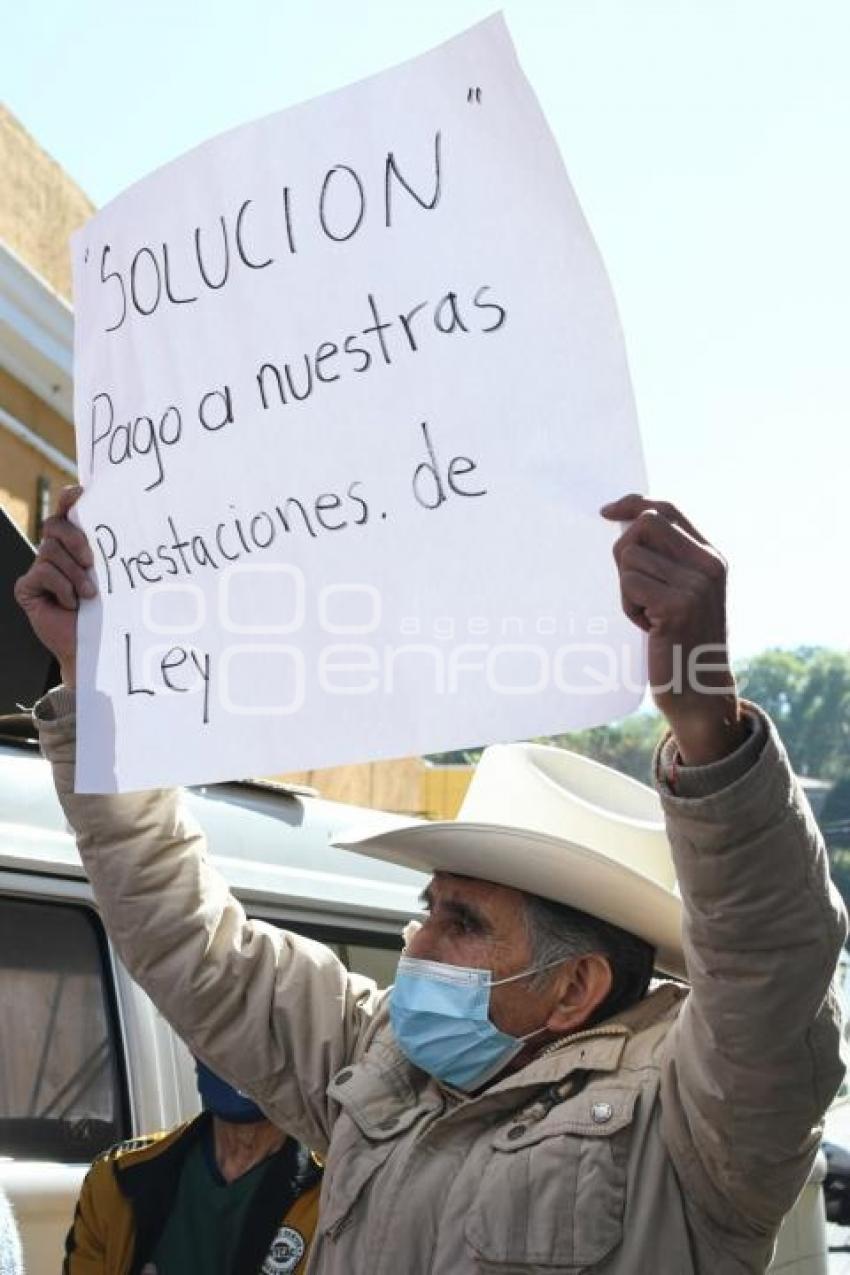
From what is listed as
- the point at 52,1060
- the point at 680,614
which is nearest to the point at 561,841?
the point at 680,614

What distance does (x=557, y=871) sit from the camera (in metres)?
2.57

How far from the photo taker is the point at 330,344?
A: 2168mm

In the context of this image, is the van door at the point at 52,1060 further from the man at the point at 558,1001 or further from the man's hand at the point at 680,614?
the man's hand at the point at 680,614

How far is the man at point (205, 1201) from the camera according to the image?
2.92m

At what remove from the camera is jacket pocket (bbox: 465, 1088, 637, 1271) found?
213 centimetres

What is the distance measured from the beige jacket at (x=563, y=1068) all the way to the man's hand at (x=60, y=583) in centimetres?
11

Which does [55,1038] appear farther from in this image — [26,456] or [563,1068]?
[26,456]

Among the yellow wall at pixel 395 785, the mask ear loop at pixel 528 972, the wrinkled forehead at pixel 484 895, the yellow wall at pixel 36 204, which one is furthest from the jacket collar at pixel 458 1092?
the yellow wall at pixel 395 785

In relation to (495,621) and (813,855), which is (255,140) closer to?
(495,621)

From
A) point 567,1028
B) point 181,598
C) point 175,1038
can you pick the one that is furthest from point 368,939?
point 181,598

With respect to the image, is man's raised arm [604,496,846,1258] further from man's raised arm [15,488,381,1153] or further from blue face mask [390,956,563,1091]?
man's raised arm [15,488,381,1153]

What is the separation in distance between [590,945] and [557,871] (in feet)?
0.45

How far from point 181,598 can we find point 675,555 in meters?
0.75

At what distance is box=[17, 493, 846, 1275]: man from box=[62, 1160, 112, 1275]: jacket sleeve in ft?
1.78
